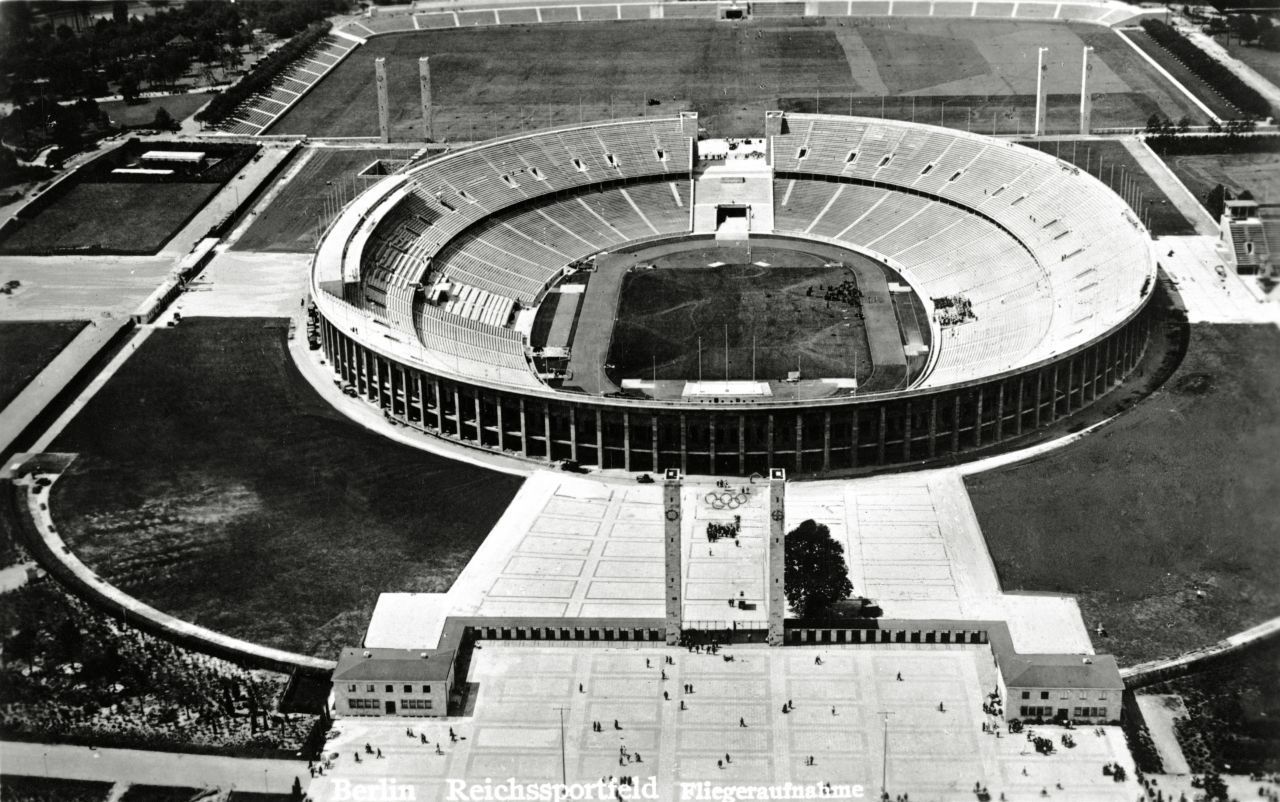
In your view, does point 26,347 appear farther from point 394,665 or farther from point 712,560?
point 712,560

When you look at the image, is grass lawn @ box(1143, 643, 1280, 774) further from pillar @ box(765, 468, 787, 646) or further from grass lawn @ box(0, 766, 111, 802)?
grass lawn @ box(0, 766, 111, 802)

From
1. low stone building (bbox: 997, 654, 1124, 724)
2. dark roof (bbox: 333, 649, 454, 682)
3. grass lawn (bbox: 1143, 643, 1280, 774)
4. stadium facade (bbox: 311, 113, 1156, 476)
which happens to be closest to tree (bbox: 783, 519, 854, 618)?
low stone building (bbox: 997, 654, 1124, 724)

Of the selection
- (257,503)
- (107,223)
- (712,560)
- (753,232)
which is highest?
(107,223)

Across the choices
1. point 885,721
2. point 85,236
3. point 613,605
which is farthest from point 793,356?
point 85,236

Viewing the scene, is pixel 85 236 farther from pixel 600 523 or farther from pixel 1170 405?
pixel 1170 405

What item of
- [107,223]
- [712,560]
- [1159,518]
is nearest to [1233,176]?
[1159,518]

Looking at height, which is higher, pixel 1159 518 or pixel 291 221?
pixel 291 221
